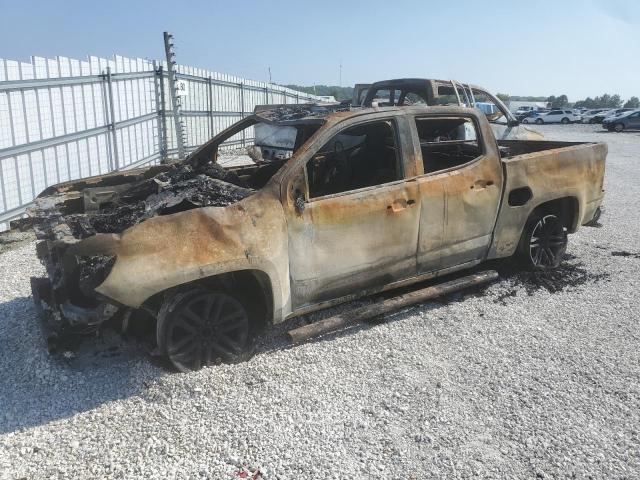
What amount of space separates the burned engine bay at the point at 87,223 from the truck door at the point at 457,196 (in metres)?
1.58

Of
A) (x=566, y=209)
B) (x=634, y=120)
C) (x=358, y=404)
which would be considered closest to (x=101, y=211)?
(x=358, y=404)

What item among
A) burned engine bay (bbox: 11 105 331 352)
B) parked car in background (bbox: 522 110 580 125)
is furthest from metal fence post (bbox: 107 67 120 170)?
parked car in background (bbox: 522 110 580 125)

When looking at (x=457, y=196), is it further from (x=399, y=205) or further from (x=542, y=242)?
(x=542, y=242)

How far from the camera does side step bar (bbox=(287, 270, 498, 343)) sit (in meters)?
3.81

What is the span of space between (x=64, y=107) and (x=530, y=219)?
728 cm

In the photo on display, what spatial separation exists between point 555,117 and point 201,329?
162 feet

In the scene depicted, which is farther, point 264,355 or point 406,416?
point 264,355

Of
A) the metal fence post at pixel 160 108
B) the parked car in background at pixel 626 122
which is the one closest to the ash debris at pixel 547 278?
the metal fence post at pixel 160 108

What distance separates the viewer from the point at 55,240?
328 cm

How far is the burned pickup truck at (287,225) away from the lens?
3.25m

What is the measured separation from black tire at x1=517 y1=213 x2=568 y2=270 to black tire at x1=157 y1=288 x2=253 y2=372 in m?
3.16

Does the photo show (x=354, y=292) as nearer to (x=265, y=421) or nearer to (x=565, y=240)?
(x=265, y=421)

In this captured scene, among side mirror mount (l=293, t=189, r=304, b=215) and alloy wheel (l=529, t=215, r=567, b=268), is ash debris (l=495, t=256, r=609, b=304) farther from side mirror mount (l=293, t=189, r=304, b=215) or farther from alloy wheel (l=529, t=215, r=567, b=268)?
side mirror mount (l=293, t=189, r=304, b=215)

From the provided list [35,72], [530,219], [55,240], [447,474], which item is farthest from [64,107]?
[447,474]
